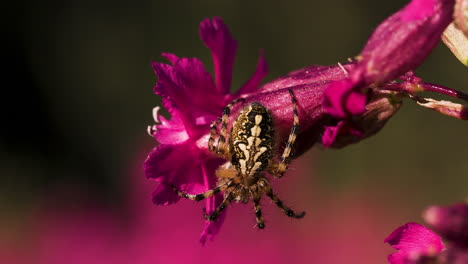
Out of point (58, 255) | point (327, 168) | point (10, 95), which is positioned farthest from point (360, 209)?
point (10, 95)

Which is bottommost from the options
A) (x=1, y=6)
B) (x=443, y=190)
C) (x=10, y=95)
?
(x=443, y=190)

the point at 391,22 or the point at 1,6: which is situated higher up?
the point at 1,6

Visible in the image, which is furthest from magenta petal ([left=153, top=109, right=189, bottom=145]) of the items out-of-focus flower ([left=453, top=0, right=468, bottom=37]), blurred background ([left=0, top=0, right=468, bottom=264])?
blurred background ([left=0, top=0, right=468, bottom=264])

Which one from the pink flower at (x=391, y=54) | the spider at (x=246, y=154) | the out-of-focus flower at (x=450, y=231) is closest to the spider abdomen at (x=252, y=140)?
the spider at (x=246, y=154)

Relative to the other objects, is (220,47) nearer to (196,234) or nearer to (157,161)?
(157,161)

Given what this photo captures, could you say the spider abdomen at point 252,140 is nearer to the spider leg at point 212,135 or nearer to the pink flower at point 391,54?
the spider leg at point 212,135

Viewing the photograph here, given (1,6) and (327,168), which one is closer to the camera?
(327,168)

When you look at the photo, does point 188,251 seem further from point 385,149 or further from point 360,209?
point 385,149
